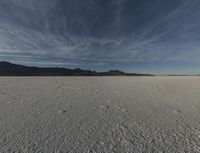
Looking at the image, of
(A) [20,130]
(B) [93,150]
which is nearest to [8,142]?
(A) [20,130]

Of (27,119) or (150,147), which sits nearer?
(150,147)

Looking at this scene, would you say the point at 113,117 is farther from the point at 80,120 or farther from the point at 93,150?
the point at 93,150

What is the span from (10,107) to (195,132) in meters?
4.18

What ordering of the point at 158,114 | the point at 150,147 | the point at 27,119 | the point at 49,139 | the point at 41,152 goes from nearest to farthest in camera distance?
the point at 41,152 < the point at 150,147 < the point at 49,139 < the point at 27,119 < the point at 158,114

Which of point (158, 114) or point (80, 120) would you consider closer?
point (80, 120)

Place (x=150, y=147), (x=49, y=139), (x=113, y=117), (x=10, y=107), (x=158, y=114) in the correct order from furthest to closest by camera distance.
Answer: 1. (x=10, y=107)
2. (x=158, y=114)
3. (x=113, y=117)
4. (x=49, y=139)
5. (x=150, y=147)

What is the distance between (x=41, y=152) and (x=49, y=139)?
0.33 m

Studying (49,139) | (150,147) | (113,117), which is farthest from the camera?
(113,117)

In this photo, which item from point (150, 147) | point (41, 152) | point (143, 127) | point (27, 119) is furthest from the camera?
point (27, 119)

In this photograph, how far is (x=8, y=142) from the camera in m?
2.09

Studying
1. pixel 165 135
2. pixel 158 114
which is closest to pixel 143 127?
pixel 165 135

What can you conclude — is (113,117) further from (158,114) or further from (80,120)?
(158,114)

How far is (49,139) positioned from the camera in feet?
7.26

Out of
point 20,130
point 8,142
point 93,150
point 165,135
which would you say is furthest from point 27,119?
point 165,135
